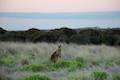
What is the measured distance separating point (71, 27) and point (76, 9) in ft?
0.75

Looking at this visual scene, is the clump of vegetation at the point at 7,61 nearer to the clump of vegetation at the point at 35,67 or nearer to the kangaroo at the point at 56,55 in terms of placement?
the clump of vegetation at the point at 35,67

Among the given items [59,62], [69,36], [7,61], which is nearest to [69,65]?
[59,62]

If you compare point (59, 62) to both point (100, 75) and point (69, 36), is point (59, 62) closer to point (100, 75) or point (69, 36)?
point (69, 36)

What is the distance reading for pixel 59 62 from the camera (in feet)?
10.7

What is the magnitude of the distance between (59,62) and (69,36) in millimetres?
329

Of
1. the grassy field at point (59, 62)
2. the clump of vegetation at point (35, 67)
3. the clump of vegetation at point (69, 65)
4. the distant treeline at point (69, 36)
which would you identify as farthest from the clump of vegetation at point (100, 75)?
the clump of vegetation at point (35, 67)

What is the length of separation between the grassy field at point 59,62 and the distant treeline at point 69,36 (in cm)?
6

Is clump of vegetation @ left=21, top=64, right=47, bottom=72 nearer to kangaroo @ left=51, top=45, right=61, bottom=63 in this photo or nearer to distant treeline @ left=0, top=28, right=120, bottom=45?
kangaroo @ left=51, top=45, right=61, bottom=63

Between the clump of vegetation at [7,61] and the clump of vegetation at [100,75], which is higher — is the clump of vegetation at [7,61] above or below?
above

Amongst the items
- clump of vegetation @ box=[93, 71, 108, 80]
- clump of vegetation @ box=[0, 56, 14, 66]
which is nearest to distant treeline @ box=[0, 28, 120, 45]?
clump of vegetation @ box=[0, 56, 14, 66]

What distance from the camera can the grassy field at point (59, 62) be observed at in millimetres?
3199

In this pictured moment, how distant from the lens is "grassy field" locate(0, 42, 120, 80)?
3.20 metres

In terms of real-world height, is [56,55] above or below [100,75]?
above

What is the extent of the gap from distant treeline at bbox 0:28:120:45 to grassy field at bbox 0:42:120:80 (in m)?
0.06
